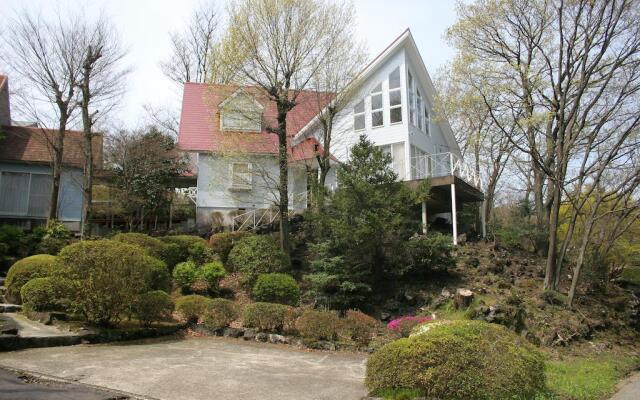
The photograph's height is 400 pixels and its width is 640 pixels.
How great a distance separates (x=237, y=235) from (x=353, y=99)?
7497 millimetres

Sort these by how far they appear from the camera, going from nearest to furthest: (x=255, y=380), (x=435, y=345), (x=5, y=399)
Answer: (x=5, y=399) < (x=435, y=345) < (x=255, y=380)

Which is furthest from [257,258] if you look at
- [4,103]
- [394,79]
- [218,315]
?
[4,103]

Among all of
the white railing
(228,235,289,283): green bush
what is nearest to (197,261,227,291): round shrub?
(228,235,289,283): green bush

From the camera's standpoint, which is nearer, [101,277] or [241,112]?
[101,277]

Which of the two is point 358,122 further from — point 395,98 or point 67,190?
point 67,190

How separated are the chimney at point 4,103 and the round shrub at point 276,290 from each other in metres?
17.9

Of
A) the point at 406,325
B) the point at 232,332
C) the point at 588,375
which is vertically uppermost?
the point at 406,325

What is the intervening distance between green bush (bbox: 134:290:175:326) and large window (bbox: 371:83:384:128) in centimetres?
1466

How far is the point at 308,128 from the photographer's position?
2316 centimetres

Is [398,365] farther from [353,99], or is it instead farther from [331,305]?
[353,99]

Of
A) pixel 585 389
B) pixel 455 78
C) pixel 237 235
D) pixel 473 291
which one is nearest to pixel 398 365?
pixel 585 389

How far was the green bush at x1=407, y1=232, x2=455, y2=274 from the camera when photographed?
15.4 m

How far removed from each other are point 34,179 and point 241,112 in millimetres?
11769

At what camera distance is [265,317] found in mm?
11688
